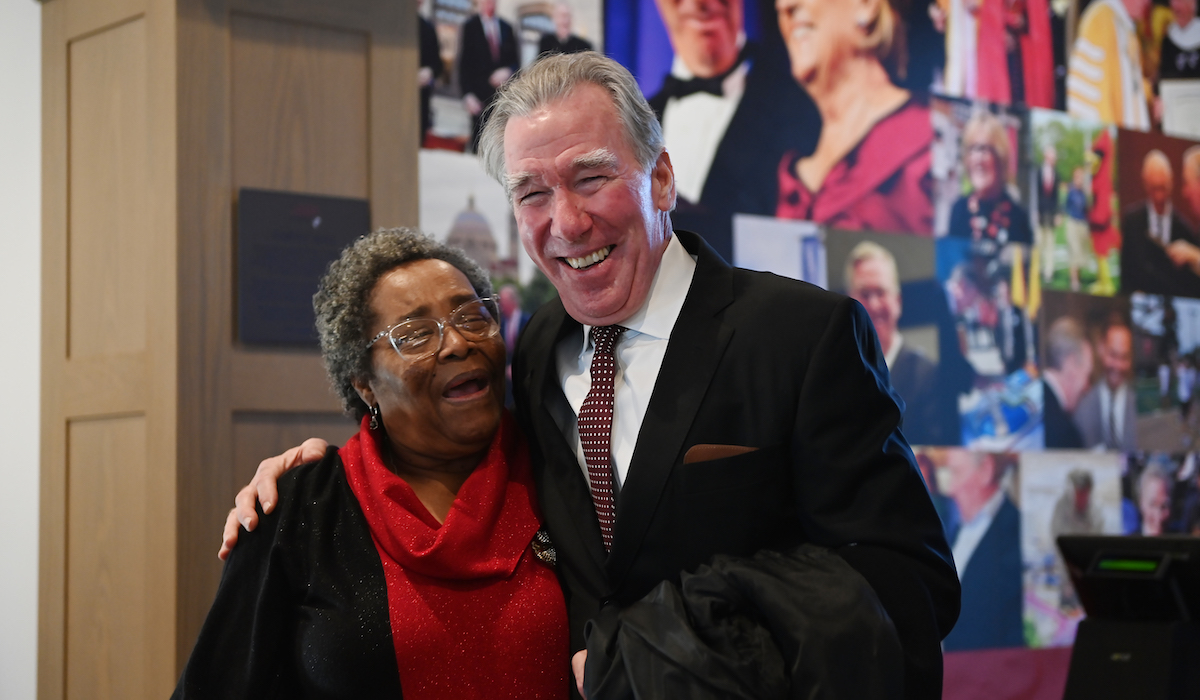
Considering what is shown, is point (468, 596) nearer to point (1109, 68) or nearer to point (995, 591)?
point (995, 591)

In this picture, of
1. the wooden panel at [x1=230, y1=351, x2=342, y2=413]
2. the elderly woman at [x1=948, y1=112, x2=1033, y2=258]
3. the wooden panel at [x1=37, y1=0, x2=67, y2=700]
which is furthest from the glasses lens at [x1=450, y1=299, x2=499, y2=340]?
the elderly woman at [x1=948, y1=112, x2=1033, y2=258]

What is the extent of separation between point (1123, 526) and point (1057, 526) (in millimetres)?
496

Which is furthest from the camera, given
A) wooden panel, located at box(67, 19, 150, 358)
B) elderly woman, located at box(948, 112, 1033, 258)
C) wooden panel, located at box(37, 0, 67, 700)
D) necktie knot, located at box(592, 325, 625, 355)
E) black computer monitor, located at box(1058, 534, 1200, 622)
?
elderly woman, located at box(948, 112, 1033, 258)

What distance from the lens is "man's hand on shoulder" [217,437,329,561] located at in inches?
75.8

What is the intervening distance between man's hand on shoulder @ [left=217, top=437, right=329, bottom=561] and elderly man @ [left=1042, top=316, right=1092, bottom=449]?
4.05 metres

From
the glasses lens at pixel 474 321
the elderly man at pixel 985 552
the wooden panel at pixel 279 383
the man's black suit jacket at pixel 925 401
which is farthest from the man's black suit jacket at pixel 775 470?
the elderly man at pixel 985 552

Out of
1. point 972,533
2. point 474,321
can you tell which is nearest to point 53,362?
point 474,321

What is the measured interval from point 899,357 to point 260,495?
3398 millimetres

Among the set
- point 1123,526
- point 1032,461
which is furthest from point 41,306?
point 1123,526

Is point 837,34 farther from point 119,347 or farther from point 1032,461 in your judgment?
point 119,347

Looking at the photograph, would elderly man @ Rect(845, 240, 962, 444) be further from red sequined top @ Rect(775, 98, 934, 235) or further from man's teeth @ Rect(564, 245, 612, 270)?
man's teeth @ Rect(564, 245, 612, 270)

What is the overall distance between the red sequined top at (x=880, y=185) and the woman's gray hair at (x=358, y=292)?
2.58m

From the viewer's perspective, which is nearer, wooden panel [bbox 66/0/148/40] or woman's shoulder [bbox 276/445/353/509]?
woman's shoulder [bbox 276/445/353/509]

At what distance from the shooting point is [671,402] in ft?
5.98
